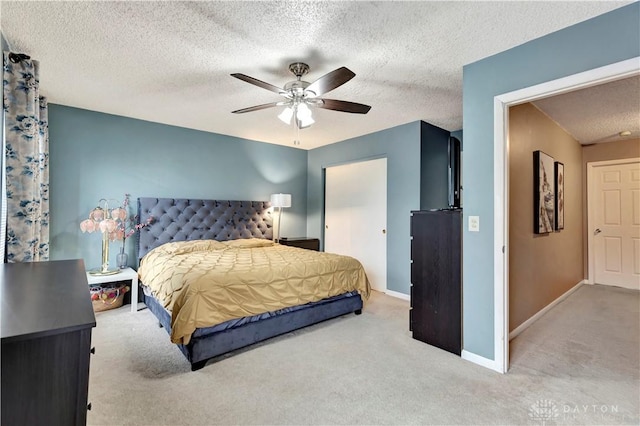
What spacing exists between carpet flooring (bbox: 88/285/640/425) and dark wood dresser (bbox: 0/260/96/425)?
1094 mm

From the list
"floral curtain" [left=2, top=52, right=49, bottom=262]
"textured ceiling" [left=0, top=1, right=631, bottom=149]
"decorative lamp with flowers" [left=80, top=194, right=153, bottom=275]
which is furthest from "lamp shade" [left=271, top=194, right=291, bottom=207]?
"floral curtain" [left=2, top=52, right=49, bottom=262]

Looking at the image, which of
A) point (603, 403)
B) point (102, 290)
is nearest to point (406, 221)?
point (603, 403)

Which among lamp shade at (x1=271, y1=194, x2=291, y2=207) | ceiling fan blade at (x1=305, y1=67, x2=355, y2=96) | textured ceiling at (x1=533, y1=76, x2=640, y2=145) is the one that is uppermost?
textured ceiling at (x1=533, y1=76, x2=640, y2=145)

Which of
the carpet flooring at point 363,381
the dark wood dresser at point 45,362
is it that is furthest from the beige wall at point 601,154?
the dark wood dresser at point 45,362

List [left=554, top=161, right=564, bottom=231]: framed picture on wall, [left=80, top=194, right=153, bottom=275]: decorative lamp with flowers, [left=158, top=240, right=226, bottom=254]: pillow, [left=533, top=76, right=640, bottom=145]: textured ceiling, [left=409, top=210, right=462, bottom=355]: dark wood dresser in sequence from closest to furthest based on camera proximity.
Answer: [left=409, top=210, right=462, bottom=355]: dark wood dresser < [left=533, top=76, right=640, bottom=145]: textured ceiling < [left=80, top=194, right=153, bottom=275]: decorative lamp with flowers < [left=158, top=240, right=226, bottom=254]: pillow < [left=554, top=161, right=564, bottom=231]: framed picture on wall

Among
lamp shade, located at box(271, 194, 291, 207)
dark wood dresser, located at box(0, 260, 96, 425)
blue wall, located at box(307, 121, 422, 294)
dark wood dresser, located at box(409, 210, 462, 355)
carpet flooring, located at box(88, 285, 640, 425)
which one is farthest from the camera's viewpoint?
lamp shade, located at box(271, 194, 291, 207)

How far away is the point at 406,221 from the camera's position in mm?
4496

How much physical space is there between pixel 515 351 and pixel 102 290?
4.66m

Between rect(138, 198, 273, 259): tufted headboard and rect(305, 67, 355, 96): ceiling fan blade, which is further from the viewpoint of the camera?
rect(138, 198, 273, 259): tufted headboard

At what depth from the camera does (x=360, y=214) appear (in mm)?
5227

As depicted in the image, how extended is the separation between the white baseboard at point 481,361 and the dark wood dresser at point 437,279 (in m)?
0.06

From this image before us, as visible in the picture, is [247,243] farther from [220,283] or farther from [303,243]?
[220,283]

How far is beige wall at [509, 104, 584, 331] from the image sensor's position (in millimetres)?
3076

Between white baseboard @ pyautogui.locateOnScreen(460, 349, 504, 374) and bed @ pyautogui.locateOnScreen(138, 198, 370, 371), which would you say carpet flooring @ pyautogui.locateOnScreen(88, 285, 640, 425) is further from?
bed @ pyautogui.locateOnScreen(138, 198, 370, 371)
